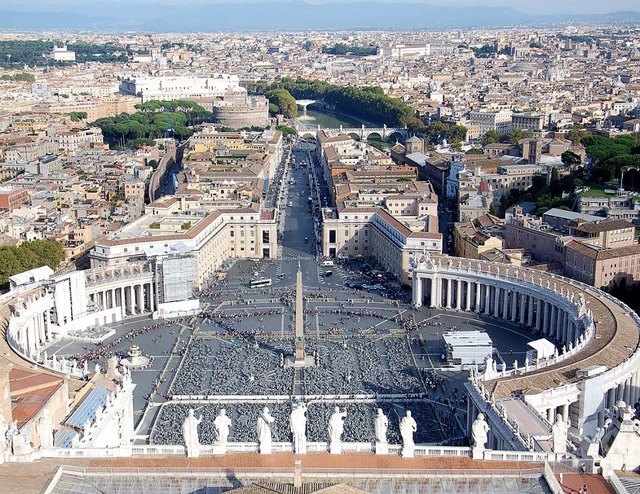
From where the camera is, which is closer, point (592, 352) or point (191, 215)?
point (592, 352)

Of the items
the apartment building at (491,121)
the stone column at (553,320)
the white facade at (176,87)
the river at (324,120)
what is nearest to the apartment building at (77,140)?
the river at (324,120)

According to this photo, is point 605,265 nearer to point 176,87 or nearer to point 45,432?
point 45,432

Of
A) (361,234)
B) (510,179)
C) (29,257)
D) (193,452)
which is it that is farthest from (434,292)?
(193,452)

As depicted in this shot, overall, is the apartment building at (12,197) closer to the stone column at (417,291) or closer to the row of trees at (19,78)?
the stone column at (417,291)

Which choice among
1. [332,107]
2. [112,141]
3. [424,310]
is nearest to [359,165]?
[424,310]

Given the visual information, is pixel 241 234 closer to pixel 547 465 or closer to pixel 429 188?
pixel 429 188

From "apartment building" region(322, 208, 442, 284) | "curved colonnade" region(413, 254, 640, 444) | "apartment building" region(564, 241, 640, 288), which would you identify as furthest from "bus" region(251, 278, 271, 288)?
"apartment building" region(564, 241, 640, 288)

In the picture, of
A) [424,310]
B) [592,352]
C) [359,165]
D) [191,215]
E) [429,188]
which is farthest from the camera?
[359,165]

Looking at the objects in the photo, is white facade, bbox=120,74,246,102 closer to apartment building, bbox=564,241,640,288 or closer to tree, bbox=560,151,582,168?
tree, bbox=560,151,582,168
